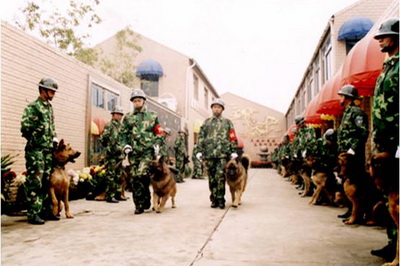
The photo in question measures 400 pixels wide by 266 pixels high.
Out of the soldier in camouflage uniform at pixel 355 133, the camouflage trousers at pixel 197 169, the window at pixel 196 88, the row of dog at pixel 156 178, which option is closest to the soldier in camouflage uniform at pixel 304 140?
the row of dog at pixel 156 178

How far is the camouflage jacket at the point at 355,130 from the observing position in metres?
6.29

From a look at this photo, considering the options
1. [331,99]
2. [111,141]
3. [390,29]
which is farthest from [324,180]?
[390,29]

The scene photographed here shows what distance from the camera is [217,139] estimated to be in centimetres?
826

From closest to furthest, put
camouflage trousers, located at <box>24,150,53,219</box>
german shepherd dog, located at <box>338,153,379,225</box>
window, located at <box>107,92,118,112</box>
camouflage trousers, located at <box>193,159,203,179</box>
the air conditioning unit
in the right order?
german shepherd dog, located at <box>338,153,379,225</box> < camouflage trousers, located at <box>24,150,53,219</box> < window, located at <box>107,92,118,112</box> < camouflage trousers, located at <box>193,159,203,179</box> < the air conditioning unit

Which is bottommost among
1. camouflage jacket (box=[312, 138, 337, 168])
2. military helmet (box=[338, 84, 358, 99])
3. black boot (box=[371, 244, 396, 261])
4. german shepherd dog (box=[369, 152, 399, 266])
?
black boot (box=[371, 244, 396, 261])

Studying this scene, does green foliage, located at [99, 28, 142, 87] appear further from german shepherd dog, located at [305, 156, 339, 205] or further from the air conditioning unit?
german shepherd dog, located at [305, 156, 339, 205]

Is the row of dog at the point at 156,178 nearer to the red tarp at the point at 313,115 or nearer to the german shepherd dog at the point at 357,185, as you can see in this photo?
the german shepherd dog at the point at 357,185

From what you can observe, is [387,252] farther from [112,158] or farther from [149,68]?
[149,68]

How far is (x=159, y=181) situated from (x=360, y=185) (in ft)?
11.6

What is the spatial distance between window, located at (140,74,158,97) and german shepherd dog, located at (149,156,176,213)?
17.5 metres

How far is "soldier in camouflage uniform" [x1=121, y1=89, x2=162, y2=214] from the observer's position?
748cm

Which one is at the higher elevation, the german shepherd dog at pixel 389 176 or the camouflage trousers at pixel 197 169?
the german shepherd dog at pixel 389 176

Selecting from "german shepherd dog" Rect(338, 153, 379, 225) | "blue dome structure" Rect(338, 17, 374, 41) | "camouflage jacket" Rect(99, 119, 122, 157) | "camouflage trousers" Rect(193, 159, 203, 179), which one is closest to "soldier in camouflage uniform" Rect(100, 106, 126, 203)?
"camouflage jacket" Rect(99, 119, 122, 157)

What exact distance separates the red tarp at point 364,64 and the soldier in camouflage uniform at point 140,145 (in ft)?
12.4
